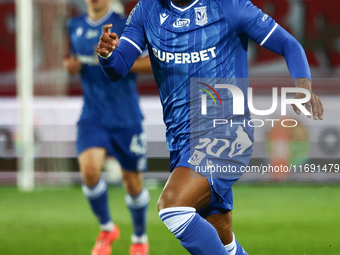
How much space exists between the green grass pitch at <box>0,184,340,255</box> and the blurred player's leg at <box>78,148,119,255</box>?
0.19 meters

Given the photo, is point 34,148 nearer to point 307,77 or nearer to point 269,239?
point 269,239

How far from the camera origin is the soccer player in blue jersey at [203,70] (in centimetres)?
256

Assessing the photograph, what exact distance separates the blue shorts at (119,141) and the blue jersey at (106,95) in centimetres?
5

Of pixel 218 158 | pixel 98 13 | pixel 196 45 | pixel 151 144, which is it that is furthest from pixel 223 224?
pixel 151 144

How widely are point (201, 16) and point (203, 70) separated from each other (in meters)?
0.27

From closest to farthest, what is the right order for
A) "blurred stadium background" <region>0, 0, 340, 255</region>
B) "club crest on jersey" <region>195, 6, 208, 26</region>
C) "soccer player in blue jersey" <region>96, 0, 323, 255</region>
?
"soccer player in blue jersey" <region>96, 0, 323, 255</region> < "club crest on jersey" <region>195, 6, 208, 26</region> < "blurred stadium background" <region>0, 0, 340, 255</region>

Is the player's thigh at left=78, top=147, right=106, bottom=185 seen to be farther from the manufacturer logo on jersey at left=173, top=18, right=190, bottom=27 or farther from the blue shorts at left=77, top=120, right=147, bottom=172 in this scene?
the manufacturer logo on jersey at left=173, top=18, right=190, bottom=27

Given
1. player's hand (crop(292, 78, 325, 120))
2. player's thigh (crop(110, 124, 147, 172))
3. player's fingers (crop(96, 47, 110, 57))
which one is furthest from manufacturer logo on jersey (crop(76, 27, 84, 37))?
player's hand (crop(292, 78, 325, 120))

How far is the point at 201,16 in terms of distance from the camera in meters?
2.68

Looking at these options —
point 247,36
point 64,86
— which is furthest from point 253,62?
point 247,36

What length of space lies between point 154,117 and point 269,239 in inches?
179

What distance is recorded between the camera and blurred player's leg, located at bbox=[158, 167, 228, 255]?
2.42 meters

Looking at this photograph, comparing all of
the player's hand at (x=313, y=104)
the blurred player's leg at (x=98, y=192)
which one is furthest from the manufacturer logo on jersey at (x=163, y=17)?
the blurred player's leg at (x=98, y=192)

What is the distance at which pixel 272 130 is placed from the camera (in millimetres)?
9219
